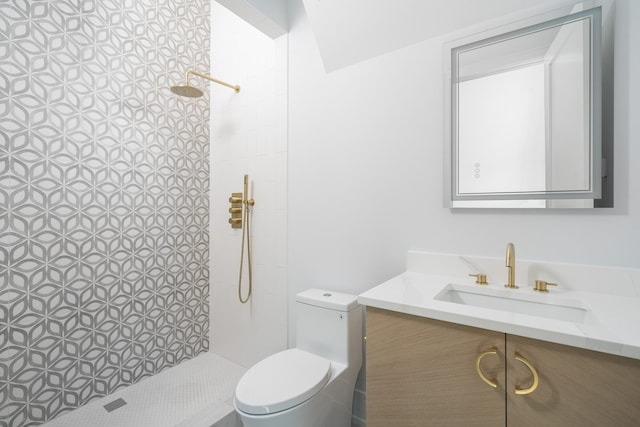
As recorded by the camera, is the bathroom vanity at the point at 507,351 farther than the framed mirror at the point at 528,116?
No

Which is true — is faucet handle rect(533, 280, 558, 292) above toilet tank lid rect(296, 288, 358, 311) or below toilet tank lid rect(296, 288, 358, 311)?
above

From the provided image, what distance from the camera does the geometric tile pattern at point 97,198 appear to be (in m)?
1.44

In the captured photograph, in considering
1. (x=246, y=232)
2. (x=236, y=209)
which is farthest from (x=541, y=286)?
(x=236, y=209)

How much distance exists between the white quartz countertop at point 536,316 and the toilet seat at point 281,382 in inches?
18.7

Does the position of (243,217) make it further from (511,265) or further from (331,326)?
(511,265)

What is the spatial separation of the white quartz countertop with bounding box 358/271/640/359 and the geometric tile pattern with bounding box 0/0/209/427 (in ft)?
5.41

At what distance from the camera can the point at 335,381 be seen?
1.28 m

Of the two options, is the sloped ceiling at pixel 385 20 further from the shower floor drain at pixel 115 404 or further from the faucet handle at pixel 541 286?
the shower floor drain at pixel 115 404

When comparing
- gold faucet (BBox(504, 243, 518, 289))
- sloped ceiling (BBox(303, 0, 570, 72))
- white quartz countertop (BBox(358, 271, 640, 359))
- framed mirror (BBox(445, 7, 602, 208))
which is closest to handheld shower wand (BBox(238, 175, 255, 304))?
sloped ceiling (BBox(303, 0, 570, 72))

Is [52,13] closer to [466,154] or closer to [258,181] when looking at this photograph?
[258,181]

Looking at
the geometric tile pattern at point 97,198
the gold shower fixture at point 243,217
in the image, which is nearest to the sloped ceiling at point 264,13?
the geometric tile pattern at point 97,198

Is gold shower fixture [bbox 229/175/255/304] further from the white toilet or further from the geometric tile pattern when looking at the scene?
the white toilet

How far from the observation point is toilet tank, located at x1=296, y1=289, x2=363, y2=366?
1.38m

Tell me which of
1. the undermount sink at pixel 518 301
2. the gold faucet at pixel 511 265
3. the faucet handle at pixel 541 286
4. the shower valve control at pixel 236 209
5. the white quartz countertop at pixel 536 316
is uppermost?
the shower valve control at pixel 236 209
